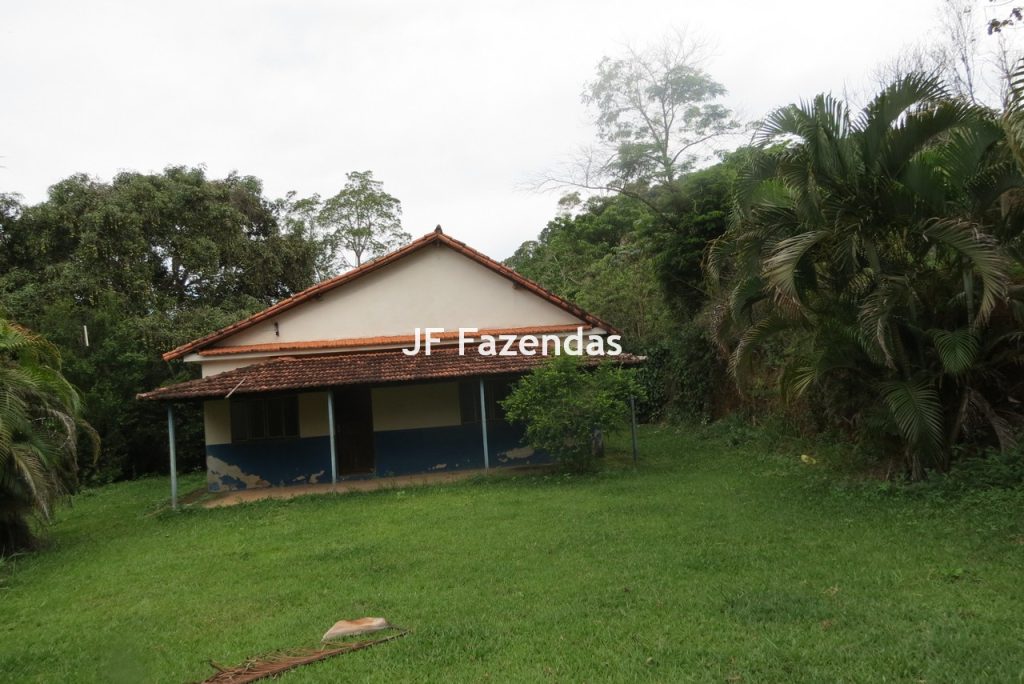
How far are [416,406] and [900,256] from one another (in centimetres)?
910

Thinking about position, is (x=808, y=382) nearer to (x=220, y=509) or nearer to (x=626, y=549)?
(x=626, y=549)

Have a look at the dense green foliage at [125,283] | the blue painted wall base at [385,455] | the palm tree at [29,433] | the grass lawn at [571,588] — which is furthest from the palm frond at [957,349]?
the dense green foliage at [125,283]

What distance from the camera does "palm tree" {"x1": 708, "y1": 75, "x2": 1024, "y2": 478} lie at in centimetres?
834

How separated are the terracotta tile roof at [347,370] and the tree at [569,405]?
0.64m

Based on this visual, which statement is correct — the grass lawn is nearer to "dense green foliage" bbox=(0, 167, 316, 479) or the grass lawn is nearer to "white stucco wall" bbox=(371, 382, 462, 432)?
"white stucco wall" bbox=(371, 382, 462, 432)

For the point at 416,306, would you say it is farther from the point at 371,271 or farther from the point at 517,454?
the point at 517,454

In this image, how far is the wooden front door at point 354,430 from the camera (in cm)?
1502

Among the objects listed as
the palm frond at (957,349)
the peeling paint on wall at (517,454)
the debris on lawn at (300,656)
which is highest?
the palm frond at (957,349)

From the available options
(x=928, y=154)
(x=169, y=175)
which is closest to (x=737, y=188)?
(x=928, y=154)

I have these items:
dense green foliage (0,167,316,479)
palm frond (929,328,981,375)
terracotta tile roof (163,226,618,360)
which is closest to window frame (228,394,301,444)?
terracotta tile roof (163,226,618,360)

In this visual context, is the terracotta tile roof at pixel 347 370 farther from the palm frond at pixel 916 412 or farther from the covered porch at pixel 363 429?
the palm frond at pixel 916 412

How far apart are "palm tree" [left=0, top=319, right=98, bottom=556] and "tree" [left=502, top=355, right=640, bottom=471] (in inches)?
264

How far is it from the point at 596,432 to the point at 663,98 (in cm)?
1809

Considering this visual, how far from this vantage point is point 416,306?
1557 cm
